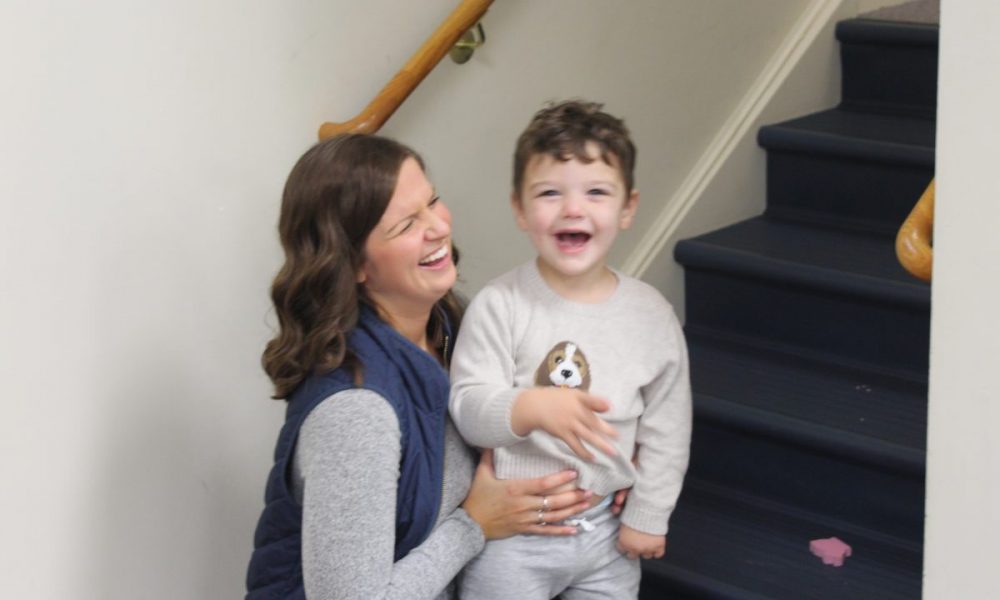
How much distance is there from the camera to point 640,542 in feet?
6.72

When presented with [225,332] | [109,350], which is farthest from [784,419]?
[109,350]

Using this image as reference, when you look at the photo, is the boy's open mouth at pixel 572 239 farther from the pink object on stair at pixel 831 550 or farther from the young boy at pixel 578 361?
the pink object on stair at pixel 831 550

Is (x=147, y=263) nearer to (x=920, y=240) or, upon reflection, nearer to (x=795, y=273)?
(x=920, y=240)

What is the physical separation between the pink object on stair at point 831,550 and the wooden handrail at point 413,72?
1.13 metres

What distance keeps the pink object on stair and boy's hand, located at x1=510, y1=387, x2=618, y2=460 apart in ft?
2.56

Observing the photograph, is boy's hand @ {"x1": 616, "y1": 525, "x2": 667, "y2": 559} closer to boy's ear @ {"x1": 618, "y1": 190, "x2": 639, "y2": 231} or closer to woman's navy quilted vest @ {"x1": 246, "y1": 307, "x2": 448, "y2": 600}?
woman's navy quilted vest @ {"x1": 246, "y1": 307, "x2": 448, "y2": 600}

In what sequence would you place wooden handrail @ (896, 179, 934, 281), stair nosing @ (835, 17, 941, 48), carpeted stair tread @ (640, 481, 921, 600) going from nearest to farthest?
wooden handrail @ (896, 179, 934, 281) < carpeted stair tread @ (640, 481, 921, 600) < stair nosing @ (835, 17, 941, 48)

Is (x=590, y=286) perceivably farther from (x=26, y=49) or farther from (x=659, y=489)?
(x=26, y=49)

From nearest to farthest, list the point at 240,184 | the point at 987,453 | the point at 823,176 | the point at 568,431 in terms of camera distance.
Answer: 1. the point at 987,453
2. the point at 568,431
3. the point at 240,184
4. the point at 823,176

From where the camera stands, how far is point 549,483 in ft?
6.50

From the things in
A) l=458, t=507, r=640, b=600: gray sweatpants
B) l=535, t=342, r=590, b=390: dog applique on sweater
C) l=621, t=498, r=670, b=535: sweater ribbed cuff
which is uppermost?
l=535, t=342, r=590, b=390: dog applique on sweater

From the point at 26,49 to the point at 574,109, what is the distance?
2.63 ft

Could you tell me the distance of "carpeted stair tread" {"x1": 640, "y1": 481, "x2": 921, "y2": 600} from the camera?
239cm

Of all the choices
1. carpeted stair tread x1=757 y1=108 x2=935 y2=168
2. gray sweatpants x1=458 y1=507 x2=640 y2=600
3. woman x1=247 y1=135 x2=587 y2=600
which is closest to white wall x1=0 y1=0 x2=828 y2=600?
woman x1=247 y1=135 x2=587 y2=600
